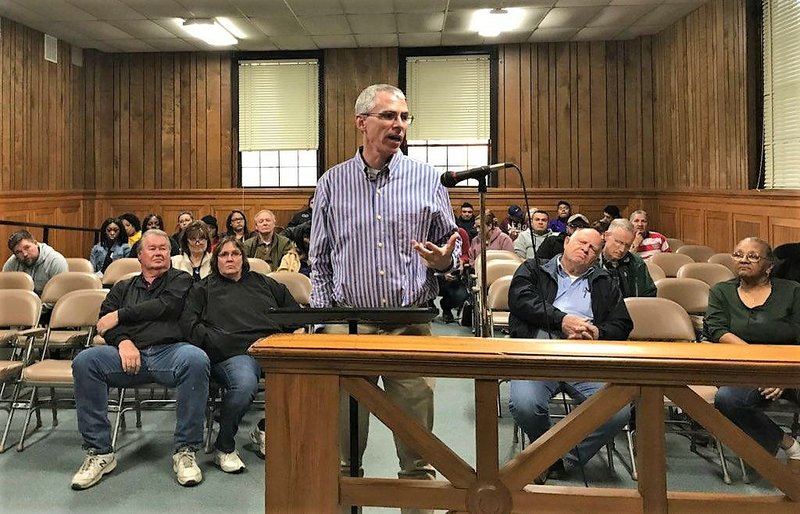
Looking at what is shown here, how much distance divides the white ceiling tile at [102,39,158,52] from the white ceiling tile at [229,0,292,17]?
7.66 ft

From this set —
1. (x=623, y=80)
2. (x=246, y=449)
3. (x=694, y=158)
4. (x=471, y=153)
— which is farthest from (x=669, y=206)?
(x=246, y=449)

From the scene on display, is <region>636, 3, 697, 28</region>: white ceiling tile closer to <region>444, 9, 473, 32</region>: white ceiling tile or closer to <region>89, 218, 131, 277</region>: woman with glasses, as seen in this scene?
<region>444, 9, 473, 32</region>: white ceiling tile

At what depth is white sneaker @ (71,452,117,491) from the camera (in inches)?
121

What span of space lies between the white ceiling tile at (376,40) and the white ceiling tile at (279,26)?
876mm

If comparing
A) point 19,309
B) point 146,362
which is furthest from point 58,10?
point 146,362

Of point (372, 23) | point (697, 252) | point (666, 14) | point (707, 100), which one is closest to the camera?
point (697, 252)

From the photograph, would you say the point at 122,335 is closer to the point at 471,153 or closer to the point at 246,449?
the point at 246,449

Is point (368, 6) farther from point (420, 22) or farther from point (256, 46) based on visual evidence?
point (256, 46)

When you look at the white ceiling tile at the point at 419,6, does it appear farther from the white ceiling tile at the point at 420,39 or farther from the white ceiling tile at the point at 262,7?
the white ceiling tile at the point at 262,7

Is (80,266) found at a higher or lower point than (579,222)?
lower

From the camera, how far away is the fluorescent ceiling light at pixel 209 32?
862 cm

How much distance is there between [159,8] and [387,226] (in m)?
7.02

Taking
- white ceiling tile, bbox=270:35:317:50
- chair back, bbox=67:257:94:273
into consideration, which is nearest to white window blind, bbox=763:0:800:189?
white ceiling tile, bbox=270:35:317:50

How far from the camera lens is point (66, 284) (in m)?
4.98
